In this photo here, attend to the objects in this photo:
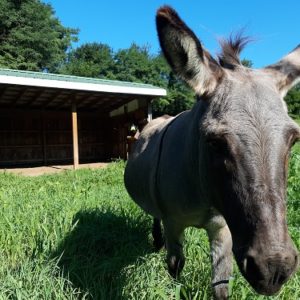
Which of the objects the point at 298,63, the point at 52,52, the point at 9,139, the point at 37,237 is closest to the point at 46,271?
the point at 37,237

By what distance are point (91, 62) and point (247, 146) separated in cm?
4042

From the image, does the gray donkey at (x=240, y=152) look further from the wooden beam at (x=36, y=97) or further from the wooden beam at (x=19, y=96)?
the wooden beam at (x=36, y=97)

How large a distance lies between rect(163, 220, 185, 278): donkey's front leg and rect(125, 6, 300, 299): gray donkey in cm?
23

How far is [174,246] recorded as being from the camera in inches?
111

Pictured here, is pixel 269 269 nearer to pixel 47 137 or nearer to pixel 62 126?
pixel 47 137

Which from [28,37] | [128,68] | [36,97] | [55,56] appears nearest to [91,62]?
[128,68]

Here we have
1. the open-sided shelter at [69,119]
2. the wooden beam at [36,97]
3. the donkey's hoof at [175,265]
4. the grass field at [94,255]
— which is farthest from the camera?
the open-sided shelter at [69,119]

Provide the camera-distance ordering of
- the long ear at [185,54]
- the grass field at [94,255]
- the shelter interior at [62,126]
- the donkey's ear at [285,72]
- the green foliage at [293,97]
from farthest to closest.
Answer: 1. the shelter interior at [62,126]
2. the grass field at [94,255]
3. the green foliage at [293,97]
4. the donkey's ear at [285,72]
5. the long ear at [185,54]

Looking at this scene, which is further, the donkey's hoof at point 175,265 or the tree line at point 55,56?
the tree line at point 55,56

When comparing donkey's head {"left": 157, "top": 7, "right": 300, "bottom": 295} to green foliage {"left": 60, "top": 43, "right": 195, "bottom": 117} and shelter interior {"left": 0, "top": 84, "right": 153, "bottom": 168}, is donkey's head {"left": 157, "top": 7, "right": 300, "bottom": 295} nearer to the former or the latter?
shelter interior {"left": 0, "top": 84, "right": 153, "bottom": 168}

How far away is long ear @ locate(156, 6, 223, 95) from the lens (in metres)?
1.70

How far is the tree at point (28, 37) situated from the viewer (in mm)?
27828

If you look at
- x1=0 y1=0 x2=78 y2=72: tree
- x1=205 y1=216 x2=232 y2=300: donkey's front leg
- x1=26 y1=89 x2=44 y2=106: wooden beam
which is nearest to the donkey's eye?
x1=205 y1=216 x2=232 y2=300: donkey's front leg

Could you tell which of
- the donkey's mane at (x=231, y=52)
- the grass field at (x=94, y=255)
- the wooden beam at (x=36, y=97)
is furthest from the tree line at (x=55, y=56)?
the donkey's mane at (x=231, y=52)
